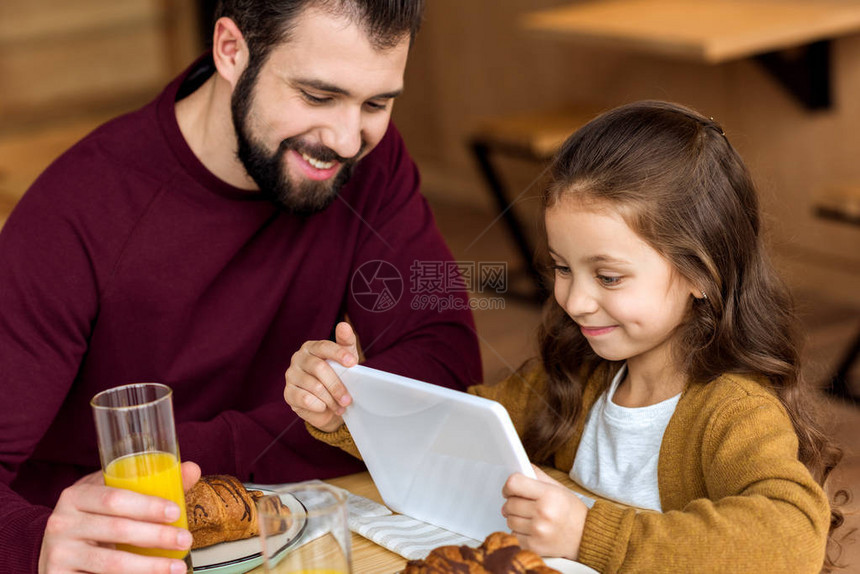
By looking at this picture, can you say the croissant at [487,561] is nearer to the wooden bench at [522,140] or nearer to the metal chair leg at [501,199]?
the wooden bench at [522,140]

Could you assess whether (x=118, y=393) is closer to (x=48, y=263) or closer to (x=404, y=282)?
(x=48, y=263)

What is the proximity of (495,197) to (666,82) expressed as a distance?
719 mm

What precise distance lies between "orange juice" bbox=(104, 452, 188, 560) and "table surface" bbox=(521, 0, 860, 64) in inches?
84.5

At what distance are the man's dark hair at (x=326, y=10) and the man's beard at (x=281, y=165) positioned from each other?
0.16ft

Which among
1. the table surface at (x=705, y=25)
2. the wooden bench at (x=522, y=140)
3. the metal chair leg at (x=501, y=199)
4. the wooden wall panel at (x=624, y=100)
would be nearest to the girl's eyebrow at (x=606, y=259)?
the wooden wall panel at (x=624, y=100)

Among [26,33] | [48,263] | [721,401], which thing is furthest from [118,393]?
[26,33]

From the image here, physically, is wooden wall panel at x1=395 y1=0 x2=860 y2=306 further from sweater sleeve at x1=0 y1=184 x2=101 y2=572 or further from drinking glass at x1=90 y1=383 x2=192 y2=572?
drinking glass at x1=90 y1=383 x2=192 y2=572

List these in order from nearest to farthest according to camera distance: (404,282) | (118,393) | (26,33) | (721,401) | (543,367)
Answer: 1. (118,393)
2. (721,401)
3. (543,367)
4. (404,282)
5. (26,33)

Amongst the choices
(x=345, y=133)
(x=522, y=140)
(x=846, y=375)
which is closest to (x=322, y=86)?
(x=345, y=133)

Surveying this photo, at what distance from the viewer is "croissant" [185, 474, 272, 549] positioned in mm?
968

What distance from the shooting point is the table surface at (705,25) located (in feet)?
9.03

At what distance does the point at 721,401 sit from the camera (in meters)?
1.02

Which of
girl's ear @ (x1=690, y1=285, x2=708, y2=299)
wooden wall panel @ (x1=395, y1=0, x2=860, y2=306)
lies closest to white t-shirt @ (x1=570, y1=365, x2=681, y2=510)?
girl's ear @ (x1=690, y1=285, x2=708, y2=299)

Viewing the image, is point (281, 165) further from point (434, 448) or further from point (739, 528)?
point (739, 528)
